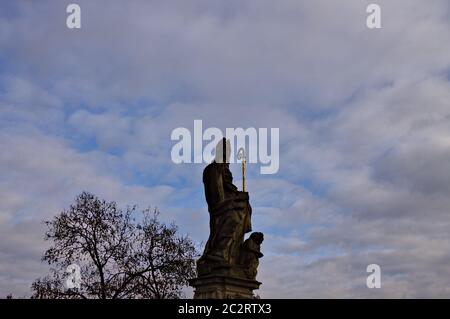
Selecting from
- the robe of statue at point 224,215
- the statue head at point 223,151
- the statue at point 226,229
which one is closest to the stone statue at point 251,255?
the statue at point 226,229

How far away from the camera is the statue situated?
52.5ft

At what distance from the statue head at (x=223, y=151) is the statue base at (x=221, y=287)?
138 inches

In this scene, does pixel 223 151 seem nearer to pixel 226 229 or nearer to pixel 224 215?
pixel 224 215

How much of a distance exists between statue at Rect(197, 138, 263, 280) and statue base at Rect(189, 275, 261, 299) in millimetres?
182

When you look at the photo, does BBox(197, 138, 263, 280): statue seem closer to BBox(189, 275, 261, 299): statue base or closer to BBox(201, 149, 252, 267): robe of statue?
BBox(201, 149, 252, 267): robe of statue

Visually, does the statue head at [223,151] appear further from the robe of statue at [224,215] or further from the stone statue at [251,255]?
the stone statue at [251,255]

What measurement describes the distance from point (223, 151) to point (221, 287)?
4.09m

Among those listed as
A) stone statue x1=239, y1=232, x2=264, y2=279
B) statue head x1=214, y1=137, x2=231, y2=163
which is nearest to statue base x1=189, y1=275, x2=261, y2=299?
stone statue x1=239, y1=232, x2=264, y2=279

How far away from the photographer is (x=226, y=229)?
16375 millimetres

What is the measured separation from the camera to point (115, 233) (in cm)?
3166
